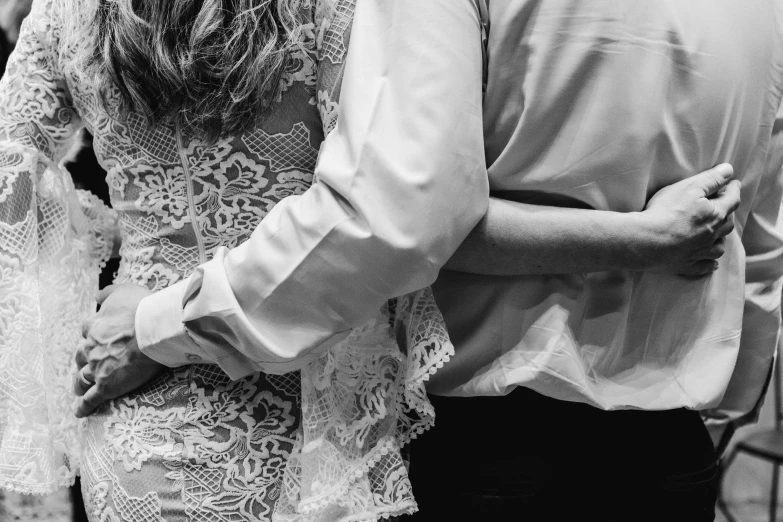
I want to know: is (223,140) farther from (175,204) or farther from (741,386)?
(741,386)

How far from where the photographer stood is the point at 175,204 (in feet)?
3.37

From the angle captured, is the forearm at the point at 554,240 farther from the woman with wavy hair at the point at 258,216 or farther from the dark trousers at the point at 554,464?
the dark trousers at the point at 554,464

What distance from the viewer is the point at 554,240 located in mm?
959

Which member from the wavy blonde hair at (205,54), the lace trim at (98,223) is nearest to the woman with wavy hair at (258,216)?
the wavy blonde hair at (205,54)

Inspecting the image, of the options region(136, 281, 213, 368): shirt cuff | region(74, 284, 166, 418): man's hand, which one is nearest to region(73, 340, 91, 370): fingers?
region(74, 284, 166, 418): man's hand

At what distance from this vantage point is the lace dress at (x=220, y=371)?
3.22ft

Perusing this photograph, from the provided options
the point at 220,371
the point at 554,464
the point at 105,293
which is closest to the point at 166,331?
the point at 220,371

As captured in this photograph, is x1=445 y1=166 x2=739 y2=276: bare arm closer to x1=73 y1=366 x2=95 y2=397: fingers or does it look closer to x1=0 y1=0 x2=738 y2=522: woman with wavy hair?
x1=0 y1=0 x2=738 y2=522: woman with wavy hair

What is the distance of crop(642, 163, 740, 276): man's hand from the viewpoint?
0.98 meters

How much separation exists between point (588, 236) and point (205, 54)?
498 millimetres

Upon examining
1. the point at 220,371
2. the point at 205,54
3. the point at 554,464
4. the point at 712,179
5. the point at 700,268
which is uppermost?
the point at 205,54

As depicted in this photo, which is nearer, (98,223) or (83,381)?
(83,381)

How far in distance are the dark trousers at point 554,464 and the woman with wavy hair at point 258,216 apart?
0.24 ft

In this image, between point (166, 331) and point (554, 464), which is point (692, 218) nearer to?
point (554, 464)
